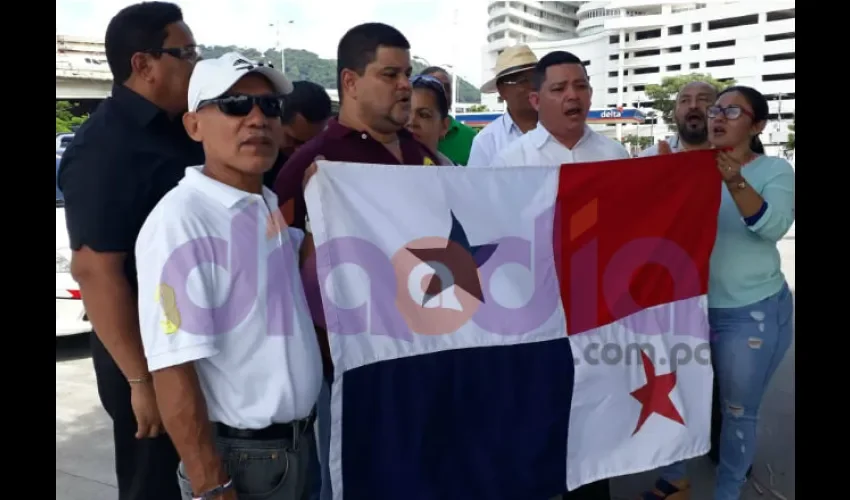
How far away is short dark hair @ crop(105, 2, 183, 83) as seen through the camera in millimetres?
2125

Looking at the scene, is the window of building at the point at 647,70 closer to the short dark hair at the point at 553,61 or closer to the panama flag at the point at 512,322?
the short dark hair at the point at 553,61

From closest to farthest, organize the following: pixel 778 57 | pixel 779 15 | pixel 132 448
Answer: pixel 132 448, pixel 778 57, pixel 779 15

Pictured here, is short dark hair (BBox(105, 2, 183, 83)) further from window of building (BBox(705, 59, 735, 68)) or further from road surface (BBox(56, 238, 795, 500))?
window of building (BBox(705, 59, 735, 68))

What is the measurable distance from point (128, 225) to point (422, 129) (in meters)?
2.35

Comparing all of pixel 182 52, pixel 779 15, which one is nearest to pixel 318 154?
pixel 182 52

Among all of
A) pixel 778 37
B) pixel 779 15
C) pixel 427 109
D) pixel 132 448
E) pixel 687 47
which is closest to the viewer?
pixel 132 448

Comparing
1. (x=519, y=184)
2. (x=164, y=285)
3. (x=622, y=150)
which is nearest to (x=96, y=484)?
(x=164, y=285)

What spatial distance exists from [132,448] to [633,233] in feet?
6.64

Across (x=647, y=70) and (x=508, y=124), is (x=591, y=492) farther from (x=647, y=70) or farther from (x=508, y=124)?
(x=647, y=70)

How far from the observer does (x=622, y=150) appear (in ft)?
10.6

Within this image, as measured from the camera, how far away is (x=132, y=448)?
6.86 feet

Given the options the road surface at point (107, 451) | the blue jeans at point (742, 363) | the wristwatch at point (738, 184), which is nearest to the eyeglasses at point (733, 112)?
the wristwatch at point (738, 184)
